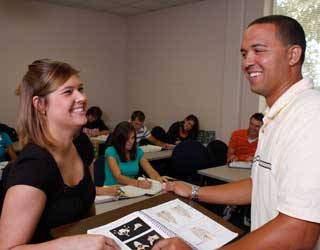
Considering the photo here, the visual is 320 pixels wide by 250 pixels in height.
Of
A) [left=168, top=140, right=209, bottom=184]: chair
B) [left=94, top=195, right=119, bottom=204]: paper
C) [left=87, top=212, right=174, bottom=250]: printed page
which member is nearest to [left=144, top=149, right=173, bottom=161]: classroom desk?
[left=168, top=140, right=209, bottom=184]: chair

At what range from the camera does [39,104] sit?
46.6 inches

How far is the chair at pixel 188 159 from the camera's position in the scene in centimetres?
347

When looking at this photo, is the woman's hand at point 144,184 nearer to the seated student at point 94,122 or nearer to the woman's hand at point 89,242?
the woman's hand at point 89,242

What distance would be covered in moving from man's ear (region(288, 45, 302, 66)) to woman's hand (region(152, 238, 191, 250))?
69 centimetres

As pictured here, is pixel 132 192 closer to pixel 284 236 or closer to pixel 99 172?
pixel 99 172

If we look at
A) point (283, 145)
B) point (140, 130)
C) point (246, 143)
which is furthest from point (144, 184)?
point (140, 130)

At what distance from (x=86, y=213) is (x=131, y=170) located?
1.54 m

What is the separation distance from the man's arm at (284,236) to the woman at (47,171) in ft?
1.31

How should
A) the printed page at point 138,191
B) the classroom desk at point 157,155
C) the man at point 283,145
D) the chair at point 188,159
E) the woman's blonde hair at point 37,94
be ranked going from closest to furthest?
the man at point 283,145, the woman's blonde hair at point 37,94, the printed page at point 138,191, the chair at point 188,159, the classroom desk at point 157,155

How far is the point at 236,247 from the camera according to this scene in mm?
846

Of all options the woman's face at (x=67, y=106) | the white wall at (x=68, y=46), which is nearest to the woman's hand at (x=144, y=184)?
the woman's face at (x=67, y=106)

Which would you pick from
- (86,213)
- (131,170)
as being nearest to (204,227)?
(86,213)

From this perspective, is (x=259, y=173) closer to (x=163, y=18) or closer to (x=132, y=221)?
(x=132, y=221)

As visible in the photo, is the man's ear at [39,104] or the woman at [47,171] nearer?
the woman at [47,171]
